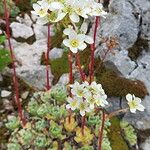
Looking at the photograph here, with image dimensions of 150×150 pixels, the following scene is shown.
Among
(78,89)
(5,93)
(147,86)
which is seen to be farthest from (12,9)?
(78,89)

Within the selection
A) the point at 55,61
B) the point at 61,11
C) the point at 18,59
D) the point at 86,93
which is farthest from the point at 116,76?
the point at 61,11

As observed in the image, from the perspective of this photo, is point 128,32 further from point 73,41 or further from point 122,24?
point 73,41

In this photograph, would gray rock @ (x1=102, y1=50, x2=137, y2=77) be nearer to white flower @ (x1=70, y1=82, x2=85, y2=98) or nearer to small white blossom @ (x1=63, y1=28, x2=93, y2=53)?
white flower @ (x1=70, y1=82, x2=85, y2=98)

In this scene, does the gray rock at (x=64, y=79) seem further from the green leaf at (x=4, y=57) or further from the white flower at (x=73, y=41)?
the white flower at (x=73, y=41)

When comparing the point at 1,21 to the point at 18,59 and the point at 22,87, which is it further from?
the point at 22,87

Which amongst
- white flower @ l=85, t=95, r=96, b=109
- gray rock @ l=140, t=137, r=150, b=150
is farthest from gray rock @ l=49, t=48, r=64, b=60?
white flower @ l=85, t=95, r=96, b=109

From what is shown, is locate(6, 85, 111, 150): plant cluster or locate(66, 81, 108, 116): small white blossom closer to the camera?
locate(66, 81, 108, 116): small white blossom
